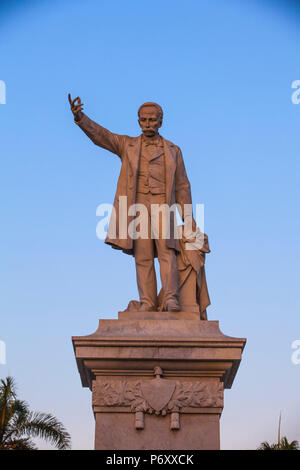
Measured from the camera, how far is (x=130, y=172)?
13.6 metres

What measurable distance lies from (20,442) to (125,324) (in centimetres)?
1168

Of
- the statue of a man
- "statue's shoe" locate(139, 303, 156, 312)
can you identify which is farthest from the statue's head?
"statue's shoe" locate(139, 303, 156, 312)

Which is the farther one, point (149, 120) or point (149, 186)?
point (149, 120)

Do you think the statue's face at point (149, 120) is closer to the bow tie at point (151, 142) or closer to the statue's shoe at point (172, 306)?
the bow tie at point (151, 142)

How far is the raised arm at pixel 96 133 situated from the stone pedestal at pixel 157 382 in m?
→ 2.95

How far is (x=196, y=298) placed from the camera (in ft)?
42.6

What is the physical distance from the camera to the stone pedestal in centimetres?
1181

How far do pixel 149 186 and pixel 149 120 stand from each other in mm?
987

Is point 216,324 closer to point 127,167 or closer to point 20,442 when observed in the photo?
point 127,167

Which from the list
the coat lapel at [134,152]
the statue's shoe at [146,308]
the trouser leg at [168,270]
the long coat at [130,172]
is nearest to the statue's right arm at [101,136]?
the long coat at [130,172]

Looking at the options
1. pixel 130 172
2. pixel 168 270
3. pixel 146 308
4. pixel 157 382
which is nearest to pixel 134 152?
pixel 130 172

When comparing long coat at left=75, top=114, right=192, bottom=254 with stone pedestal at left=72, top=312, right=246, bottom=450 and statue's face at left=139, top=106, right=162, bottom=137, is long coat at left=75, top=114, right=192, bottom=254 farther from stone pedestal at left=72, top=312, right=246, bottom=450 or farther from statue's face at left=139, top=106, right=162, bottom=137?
stone pedestal at left=72, top=312, right=246, bottom=450

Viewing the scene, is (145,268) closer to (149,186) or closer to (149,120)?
(149,186)
